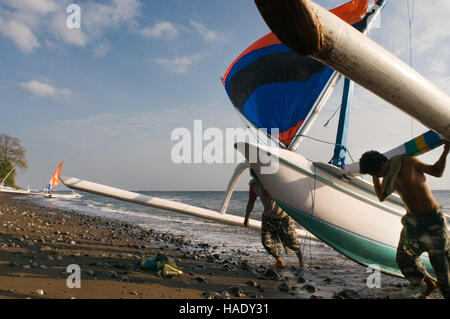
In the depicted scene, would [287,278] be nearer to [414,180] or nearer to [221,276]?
[221,276]

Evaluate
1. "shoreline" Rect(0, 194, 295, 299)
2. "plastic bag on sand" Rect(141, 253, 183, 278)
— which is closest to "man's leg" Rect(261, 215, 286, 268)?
"shoreline" Rect(0, 194, 295, 299)

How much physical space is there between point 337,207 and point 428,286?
1.74 m

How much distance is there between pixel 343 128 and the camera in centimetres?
598

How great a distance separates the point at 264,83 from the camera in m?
7.32

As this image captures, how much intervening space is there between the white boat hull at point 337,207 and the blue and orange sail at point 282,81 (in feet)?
7.28

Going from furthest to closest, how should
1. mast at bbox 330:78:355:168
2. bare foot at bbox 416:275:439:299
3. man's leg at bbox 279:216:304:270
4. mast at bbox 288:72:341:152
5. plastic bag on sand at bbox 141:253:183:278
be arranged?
1. mast at bbox 288:72:341:152
2. mast at bbox 330:78:355:168
3. man's leg at bbox 279:216:304:270
4. plastic bag on sand at bbox 141:253:183:278
5. bare foot at bbox 416:275:439:299

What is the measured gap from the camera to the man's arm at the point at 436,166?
2632 millimetres

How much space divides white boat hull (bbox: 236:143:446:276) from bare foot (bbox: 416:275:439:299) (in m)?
1.52

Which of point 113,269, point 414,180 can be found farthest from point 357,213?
point 113,269

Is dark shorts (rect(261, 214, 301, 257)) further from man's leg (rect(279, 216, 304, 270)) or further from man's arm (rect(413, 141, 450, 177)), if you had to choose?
man's arm (rect(413, 141, 450, 177))

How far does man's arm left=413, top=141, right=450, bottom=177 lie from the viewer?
263cm

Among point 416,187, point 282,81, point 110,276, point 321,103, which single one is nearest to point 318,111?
point 321,103

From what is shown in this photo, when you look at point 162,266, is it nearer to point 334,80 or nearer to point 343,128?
point 343,128

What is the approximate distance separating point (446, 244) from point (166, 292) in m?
3.52
